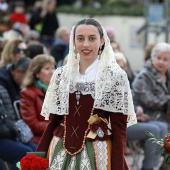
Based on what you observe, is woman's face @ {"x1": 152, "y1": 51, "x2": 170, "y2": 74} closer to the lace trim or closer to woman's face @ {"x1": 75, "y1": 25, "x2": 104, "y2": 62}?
woman's face @ {"x1": 75, "y1": 25, "x2": 104, "y2": 62}

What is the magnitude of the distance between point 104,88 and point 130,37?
15.1 meters

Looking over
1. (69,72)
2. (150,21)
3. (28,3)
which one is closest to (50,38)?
(150,21)

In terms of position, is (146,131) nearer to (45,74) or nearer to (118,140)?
(45,74)

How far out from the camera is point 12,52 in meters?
9.90

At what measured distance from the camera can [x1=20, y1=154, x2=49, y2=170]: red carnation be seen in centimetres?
555

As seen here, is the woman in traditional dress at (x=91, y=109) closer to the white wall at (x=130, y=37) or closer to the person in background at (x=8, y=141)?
the person in background at (x=8, y=141)

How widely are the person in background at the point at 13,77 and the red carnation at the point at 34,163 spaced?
10.00ft

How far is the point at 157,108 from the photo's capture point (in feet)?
30.1

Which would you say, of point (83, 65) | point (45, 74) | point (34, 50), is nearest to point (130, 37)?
point (34, 50)

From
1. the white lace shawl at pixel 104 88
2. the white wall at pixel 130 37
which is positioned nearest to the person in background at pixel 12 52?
the white lace shawl at pixel 104 88

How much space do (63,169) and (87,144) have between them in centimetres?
28

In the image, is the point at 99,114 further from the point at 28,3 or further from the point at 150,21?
the point at 28,3

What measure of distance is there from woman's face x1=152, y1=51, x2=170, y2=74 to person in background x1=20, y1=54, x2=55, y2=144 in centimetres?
154

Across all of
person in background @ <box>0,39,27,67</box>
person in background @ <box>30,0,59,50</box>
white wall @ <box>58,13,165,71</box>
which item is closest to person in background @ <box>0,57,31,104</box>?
person in background @ <box>0,39,27,67</box>
